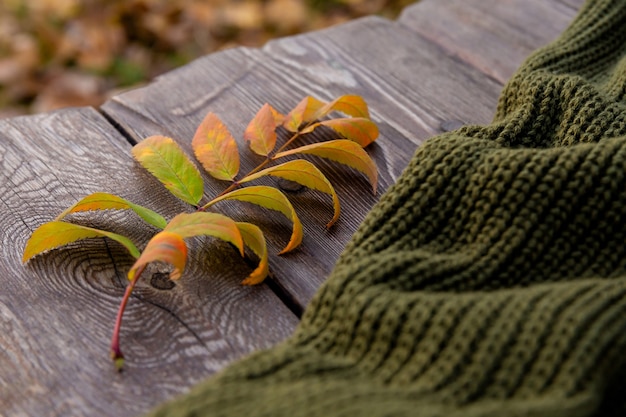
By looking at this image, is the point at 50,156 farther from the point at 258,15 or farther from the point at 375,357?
the point at 258,15

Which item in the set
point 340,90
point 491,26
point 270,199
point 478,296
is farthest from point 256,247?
point 491,26

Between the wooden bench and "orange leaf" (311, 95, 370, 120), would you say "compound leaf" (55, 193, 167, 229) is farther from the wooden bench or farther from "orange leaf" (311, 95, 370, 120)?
"orange leaf" (311, 95, 370, 120)

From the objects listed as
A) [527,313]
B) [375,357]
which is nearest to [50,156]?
[375,357]

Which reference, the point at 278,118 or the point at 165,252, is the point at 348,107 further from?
the point at 165,252

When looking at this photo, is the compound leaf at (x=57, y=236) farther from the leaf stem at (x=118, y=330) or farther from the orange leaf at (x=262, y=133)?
the orange leaf at (x=262, y=133)

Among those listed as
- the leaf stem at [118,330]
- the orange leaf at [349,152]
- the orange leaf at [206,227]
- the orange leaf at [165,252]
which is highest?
the orange leaf at [349,152]

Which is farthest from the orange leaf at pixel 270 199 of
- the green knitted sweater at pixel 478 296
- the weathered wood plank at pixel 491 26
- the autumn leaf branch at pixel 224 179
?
the weathered wood plank at pixel 491 26

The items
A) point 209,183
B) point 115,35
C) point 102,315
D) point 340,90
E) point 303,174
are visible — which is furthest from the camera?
point 115,35
